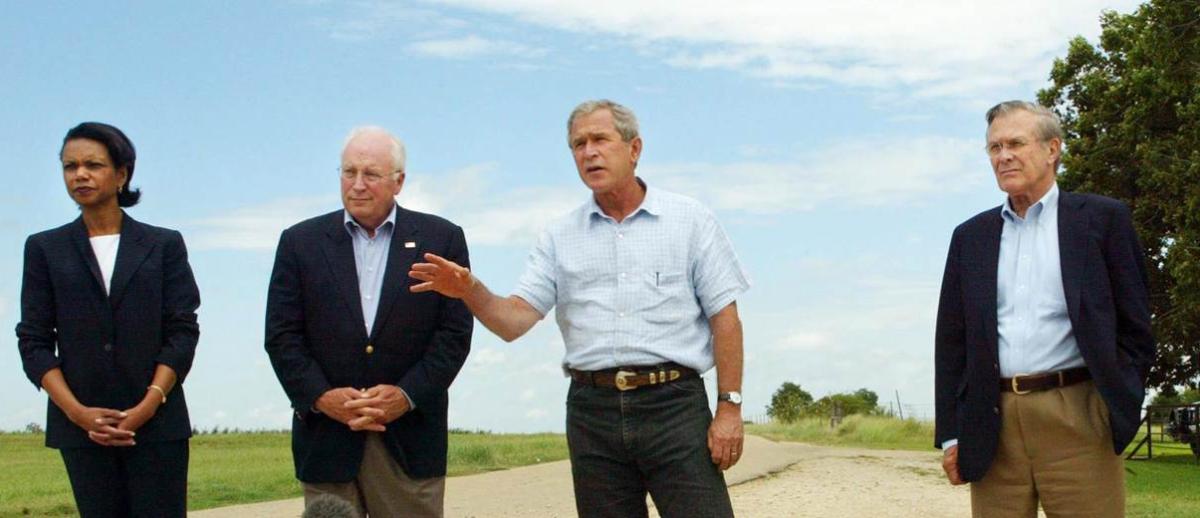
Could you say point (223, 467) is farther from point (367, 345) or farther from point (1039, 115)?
point (1039, 115)

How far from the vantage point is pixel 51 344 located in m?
5.20

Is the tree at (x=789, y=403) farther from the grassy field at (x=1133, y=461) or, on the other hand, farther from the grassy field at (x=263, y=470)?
the grassy field at (x=263, y=470)

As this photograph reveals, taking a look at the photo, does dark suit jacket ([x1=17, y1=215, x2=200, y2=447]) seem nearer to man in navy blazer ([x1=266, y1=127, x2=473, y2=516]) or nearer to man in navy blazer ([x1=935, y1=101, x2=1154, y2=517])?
man in navy blazer ([x1=266, y1=127, x2=473, y2=516])

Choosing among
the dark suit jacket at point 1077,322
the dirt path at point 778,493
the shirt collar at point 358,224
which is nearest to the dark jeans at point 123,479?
the shirt collar at point 358,224

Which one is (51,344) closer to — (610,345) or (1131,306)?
(610,345)

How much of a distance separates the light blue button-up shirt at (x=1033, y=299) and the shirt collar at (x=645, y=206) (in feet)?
4.47

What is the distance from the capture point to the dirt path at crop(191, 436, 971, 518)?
40.1ft

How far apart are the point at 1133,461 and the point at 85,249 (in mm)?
28926

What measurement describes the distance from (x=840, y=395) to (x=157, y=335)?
183 ft

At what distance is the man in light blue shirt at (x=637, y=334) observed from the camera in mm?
4543

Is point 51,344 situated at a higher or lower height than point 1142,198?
lower

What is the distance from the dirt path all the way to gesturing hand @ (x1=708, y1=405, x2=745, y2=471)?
7.31 meters

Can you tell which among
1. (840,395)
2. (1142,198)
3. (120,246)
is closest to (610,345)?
(120,246)

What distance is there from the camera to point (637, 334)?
457 centimetres
